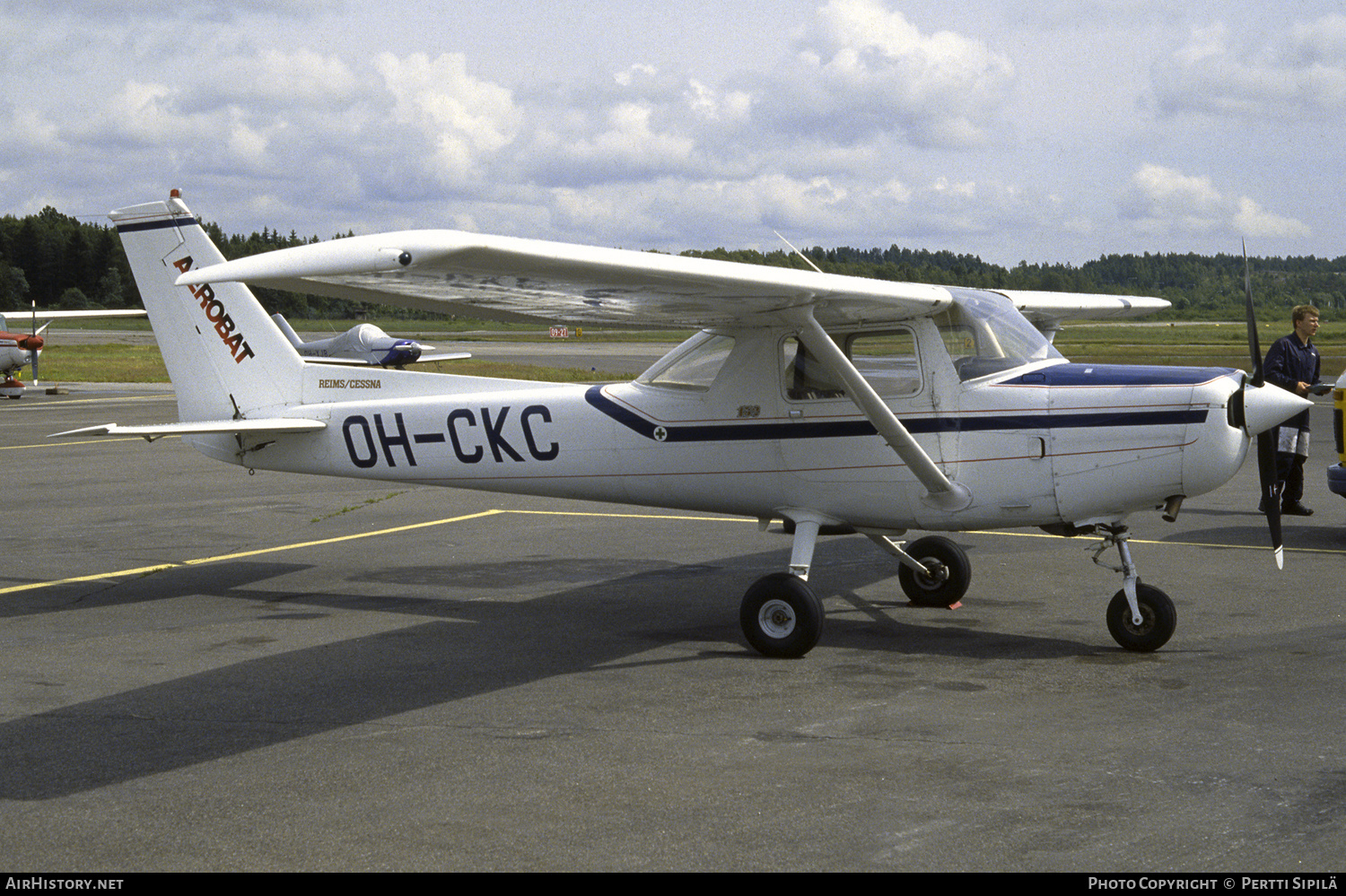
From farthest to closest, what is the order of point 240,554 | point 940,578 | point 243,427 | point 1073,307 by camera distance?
point 240,554, point 1073,307, point 243,427, point 940,578

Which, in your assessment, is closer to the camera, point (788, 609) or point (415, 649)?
point (788, 609)

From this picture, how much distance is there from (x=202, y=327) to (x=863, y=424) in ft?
18.5

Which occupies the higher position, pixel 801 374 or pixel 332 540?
pixel 801 374

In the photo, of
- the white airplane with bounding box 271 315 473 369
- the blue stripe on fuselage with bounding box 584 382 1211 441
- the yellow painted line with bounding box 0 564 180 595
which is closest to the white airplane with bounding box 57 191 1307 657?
the blue stripe on fuselage with bounding box 584 382 1211 441

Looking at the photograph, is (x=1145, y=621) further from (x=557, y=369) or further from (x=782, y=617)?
(x=557, y=369)

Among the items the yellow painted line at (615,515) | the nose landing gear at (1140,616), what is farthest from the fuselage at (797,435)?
the yellow painted line at (615,515)

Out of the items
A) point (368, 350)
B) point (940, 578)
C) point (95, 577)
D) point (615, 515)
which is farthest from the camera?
point (368, 350)

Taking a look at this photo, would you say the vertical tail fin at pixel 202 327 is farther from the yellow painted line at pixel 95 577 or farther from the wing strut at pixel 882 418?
the wing strut at pixel 882 418

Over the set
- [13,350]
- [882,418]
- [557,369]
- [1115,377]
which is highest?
[13,350]

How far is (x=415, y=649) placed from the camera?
25.4 feet

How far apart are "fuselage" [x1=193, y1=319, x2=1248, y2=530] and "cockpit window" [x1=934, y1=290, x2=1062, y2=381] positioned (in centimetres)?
3

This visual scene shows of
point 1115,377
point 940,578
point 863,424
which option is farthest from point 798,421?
point 1115,377

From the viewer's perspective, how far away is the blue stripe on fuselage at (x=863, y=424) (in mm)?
7234

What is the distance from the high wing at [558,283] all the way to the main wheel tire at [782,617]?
168 cm
